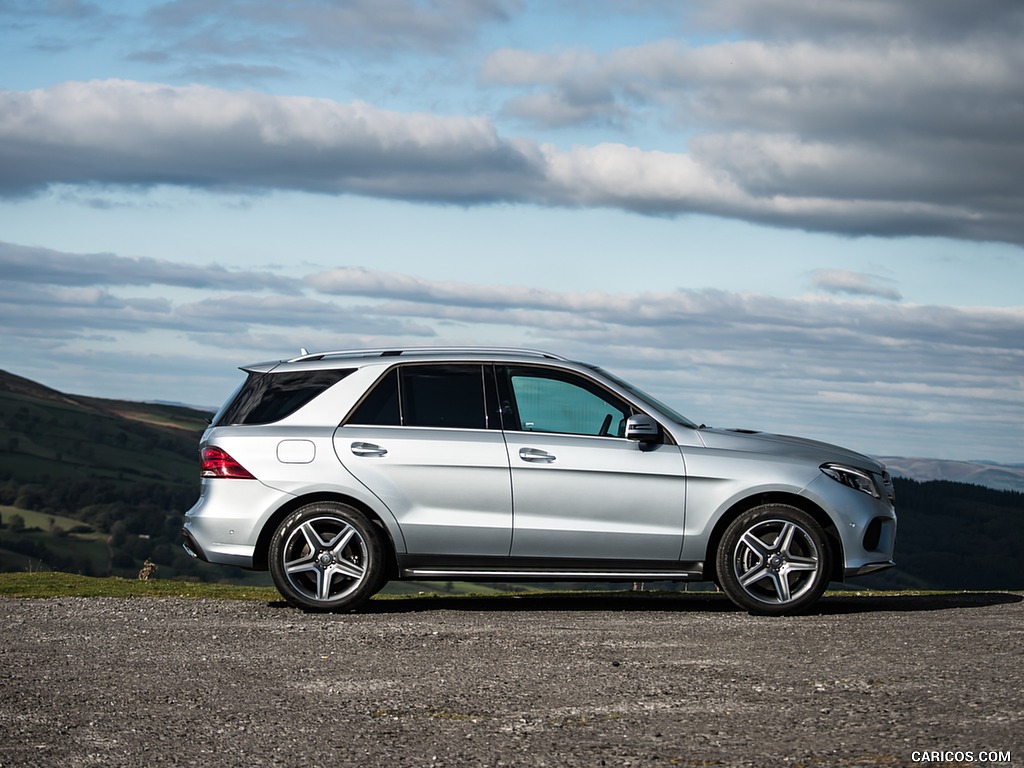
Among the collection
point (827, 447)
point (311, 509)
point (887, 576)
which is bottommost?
point (887, 576)

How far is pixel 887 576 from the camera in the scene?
237 feet

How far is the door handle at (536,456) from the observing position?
9.26m

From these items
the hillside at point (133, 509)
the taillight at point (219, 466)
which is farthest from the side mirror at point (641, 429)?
the hillside at point (133, 509)

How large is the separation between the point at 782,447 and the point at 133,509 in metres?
97.1

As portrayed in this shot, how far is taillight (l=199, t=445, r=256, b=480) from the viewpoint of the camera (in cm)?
944

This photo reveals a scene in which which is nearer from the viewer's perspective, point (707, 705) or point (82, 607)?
point (707, 705)

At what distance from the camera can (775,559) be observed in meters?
9.24

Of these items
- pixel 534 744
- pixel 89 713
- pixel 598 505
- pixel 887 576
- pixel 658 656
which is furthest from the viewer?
pixel 887 576

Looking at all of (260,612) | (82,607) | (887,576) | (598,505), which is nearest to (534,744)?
(598,505)

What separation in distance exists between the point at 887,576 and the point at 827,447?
217 ft

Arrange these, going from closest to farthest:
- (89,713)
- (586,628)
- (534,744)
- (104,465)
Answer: (534,744)
(89,713)
(586,628)
(104,465)

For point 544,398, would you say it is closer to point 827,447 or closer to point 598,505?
point 598,505

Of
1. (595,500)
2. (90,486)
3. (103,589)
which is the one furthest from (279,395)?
(90,486)

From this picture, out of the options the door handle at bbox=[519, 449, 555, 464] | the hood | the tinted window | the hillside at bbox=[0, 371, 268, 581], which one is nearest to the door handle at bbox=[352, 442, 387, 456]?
the tinted window
